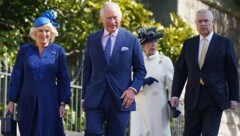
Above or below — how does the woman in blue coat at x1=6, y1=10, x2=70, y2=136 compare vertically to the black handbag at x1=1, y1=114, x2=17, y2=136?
above

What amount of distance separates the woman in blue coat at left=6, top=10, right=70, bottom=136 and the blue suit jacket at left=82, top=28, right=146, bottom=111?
1.45ft

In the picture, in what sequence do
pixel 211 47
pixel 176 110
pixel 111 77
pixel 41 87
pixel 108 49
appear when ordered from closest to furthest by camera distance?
pixel 111 77
pixel 108 49
pixel 41 87
pixel 211 47
pixel 176 110

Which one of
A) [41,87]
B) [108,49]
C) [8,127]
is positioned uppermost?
[108,49]

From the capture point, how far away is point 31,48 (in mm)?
9586

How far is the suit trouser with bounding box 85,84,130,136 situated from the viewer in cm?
889

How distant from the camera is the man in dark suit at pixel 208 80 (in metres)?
9.93

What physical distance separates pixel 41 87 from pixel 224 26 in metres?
9.90

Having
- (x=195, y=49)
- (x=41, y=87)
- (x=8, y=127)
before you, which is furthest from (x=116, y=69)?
(x=195, y=49)

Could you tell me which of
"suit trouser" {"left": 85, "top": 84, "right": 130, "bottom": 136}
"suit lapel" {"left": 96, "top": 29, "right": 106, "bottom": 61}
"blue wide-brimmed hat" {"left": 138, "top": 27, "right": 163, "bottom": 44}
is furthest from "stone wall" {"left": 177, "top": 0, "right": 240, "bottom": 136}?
"suit trouser" {"left": 85, "top": 84, "right": 130, "bottom": 136}

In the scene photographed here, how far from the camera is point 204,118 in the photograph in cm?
998

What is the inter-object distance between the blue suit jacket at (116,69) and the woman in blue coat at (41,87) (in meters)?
0.44

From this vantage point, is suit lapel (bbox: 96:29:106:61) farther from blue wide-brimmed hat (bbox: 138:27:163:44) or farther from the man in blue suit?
blue wide-brimmed hat (bbox: 138:27:163:44)

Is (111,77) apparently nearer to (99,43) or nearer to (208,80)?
(99,43)

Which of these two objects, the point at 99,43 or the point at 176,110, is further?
the point at 176,110
